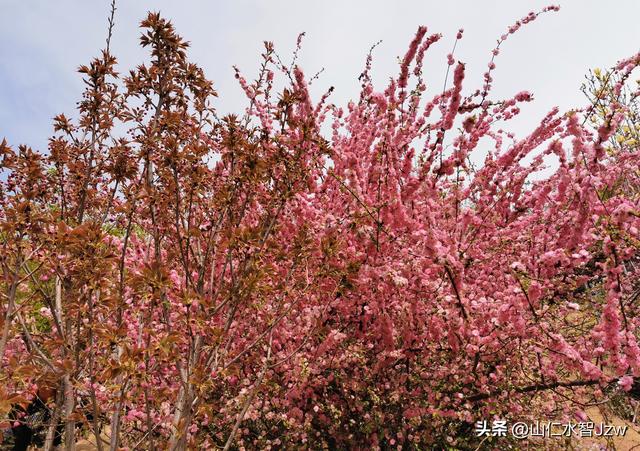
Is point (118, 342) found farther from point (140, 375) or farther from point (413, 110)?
point (413, 110)

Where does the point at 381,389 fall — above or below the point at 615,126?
below

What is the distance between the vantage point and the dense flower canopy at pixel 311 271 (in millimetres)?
2518

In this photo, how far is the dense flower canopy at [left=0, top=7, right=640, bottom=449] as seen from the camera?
2518 mm

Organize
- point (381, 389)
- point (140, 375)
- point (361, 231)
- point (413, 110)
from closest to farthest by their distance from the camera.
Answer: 1. point (140, 375)
2. point (361, 231)
3. point (381, 389)
4. point (413, 110)

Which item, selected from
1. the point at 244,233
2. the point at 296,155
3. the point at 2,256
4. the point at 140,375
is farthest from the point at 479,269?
the point at 2,256

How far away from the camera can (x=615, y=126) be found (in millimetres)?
2645

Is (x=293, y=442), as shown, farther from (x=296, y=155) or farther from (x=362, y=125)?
(x=362, y=125)

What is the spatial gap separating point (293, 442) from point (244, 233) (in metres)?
3.07

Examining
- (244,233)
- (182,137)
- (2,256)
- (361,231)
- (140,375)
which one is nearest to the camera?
(140,375)

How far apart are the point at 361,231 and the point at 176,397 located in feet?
6.96

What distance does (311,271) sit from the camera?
3.64 m

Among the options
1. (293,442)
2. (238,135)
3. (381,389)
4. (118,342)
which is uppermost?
(238,135)

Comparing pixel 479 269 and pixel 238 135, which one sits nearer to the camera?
pixel 238 135

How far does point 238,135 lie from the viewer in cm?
304
